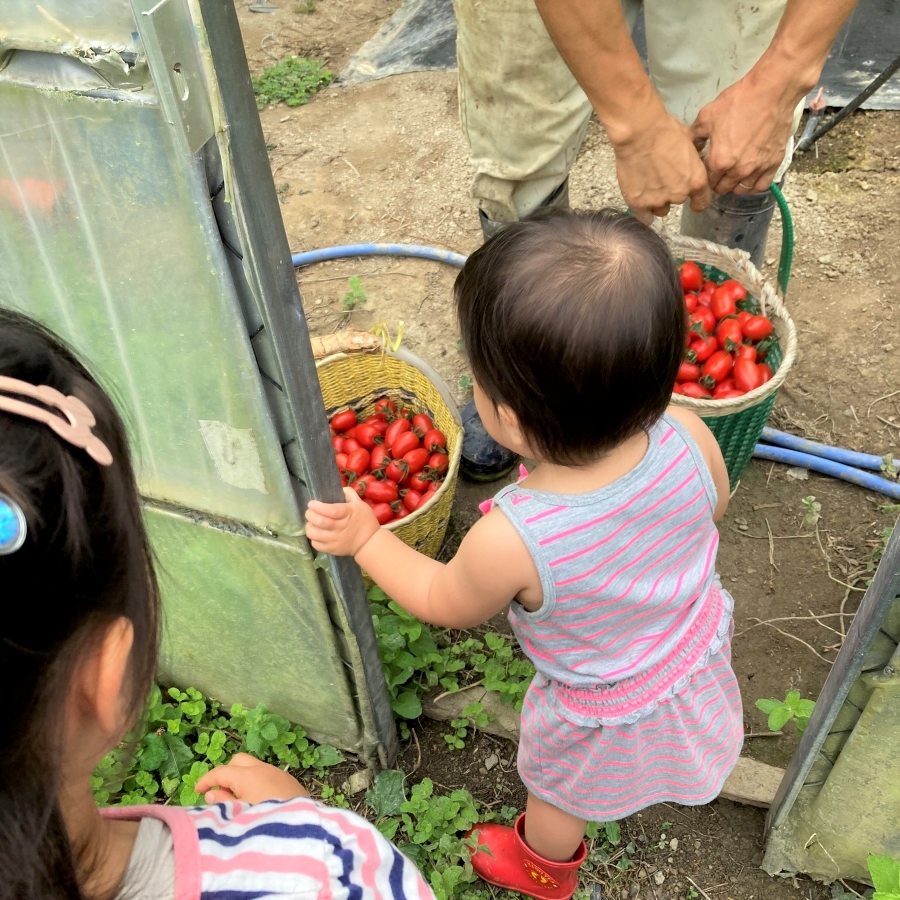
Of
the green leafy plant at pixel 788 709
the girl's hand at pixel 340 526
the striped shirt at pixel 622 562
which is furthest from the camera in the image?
the green leafy plant at pixel 788 709

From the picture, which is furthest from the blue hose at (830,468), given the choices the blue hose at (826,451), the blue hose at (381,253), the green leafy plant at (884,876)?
the blue hose at (381,253)

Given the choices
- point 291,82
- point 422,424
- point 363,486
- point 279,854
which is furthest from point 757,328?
point 291,82

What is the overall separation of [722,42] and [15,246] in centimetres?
196

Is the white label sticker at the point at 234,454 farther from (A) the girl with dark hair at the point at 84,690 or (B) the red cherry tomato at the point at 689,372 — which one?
(B) the red cherry tomato at the point at 689,372

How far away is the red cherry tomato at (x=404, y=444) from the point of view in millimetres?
2580

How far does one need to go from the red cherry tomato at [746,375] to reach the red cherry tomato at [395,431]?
1011 mm

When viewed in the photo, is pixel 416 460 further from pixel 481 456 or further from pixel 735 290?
pixel 735 290

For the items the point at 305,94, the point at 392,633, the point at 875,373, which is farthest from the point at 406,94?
the point at 392,633

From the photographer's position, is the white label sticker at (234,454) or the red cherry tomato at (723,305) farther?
the red cherry tomato at (723,305)

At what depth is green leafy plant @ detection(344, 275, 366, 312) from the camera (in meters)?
3.46

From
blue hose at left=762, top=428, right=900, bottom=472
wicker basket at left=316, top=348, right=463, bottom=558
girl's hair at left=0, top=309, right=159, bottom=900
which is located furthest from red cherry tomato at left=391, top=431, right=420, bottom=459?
girl's hair at left=0, top=309, right=159, bottom=900

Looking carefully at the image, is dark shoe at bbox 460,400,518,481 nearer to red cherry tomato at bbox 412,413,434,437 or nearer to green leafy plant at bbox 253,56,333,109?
red cherry tomato at bbox 412,413,434,437

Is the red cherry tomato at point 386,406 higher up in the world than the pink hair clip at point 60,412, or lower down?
lower down

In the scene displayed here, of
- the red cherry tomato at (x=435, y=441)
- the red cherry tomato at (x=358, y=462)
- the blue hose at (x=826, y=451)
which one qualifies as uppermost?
the red cherry tomato at (x=435, y=441)
